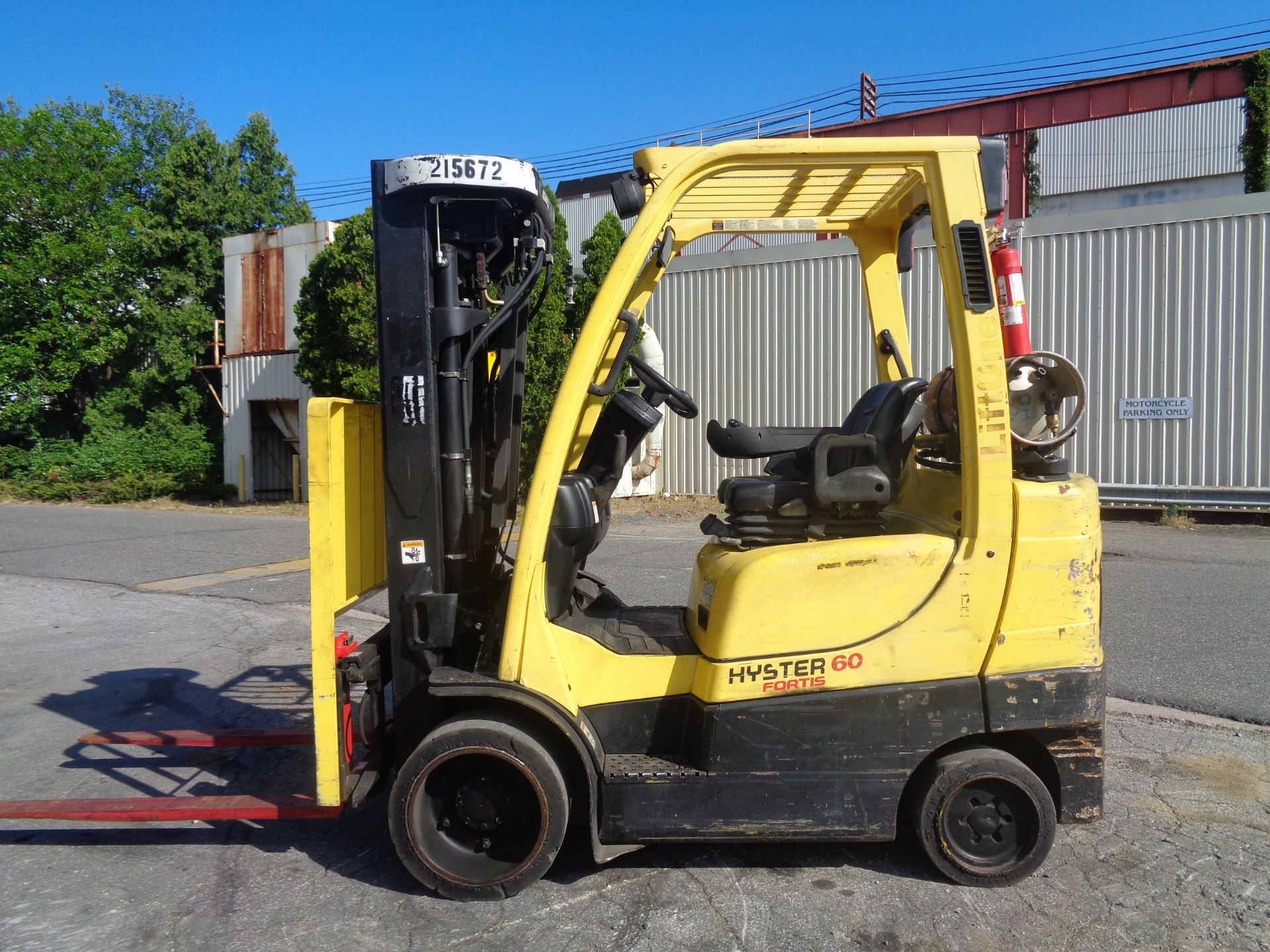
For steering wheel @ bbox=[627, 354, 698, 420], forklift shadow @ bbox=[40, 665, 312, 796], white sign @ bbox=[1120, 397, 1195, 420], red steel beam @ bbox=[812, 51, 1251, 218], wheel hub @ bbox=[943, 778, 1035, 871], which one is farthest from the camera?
red steel beam @ bbox=[812, 51, 1251, 218]

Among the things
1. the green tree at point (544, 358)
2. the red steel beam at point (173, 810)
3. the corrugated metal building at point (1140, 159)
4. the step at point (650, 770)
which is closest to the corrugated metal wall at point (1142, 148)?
the corrugated metal building at point (1140, 159)

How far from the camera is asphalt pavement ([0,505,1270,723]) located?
5816 millimetres

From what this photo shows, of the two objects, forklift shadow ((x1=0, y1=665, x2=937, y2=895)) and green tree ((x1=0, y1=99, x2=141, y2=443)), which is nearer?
forklift shadow ((x1=0, y1=665, x2=937, y2=895))

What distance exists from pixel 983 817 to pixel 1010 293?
6.34 ft

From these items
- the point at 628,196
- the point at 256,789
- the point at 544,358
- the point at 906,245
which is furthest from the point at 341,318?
the point at 628,196

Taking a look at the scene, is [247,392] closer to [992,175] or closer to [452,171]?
[452,171]

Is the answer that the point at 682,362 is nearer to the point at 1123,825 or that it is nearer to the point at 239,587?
the point at 239,587

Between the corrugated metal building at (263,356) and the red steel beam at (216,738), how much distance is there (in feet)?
62.5

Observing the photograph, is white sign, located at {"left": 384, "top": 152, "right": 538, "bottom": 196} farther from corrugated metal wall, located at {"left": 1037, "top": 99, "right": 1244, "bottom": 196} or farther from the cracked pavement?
corrugated metal wall, located at {"left": 1037, "top": 99, "right": 1244, "bottom": 196}

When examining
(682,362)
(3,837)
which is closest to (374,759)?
(3,837)

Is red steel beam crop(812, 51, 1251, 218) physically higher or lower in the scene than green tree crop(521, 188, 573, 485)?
higher

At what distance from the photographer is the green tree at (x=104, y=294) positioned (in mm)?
24719

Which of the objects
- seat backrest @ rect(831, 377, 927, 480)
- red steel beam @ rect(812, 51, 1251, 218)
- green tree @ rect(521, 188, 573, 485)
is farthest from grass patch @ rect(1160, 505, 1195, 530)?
seat backrest @ rect(831, 377, 927, 480)

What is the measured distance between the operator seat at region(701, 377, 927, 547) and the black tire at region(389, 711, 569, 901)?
1.19 meters
